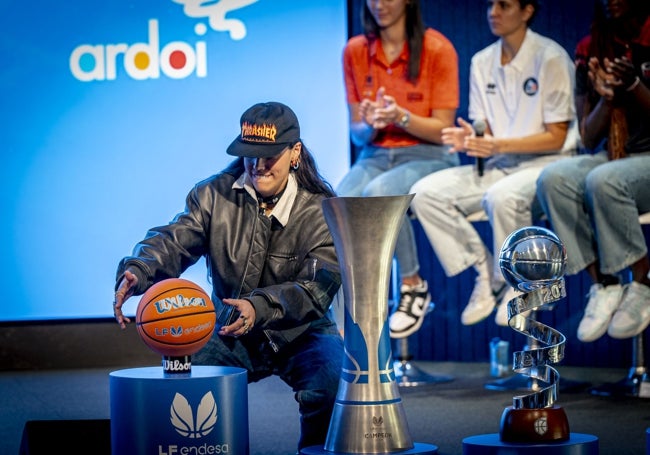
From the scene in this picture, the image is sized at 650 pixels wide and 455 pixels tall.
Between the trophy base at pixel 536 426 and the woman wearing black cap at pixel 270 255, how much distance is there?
0.83 meters

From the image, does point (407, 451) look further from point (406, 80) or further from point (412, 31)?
point (412, 31)

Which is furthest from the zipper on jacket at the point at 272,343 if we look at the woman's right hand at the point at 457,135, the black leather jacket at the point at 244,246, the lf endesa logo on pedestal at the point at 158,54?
the lf endesa logo on pedestal at the point at 158,54

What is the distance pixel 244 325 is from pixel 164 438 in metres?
0.44

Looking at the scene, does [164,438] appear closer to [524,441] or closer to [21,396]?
[524,441]

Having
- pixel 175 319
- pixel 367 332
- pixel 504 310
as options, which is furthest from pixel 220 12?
pixel 367 332

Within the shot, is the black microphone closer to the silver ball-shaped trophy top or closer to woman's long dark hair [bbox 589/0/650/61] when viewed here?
woman's long dark hair [bbox 589/0/650/61]

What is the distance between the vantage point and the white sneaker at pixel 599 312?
182 inches

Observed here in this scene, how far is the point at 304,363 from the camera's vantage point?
3566 mm

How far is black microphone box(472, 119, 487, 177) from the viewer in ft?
16.8

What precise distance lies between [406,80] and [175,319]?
9.12ft

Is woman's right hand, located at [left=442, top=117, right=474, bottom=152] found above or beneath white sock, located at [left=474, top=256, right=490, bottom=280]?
above

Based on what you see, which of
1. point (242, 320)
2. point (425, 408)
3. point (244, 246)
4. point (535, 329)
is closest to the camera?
point (535, 329)

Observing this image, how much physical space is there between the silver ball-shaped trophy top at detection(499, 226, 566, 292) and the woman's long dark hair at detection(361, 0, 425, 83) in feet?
8.99

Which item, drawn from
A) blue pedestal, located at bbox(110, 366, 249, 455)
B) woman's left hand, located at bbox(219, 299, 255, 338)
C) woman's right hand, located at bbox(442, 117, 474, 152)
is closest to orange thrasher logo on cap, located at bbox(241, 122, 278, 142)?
woman's left hand, located at bbox(219, 299, 255, 338)
